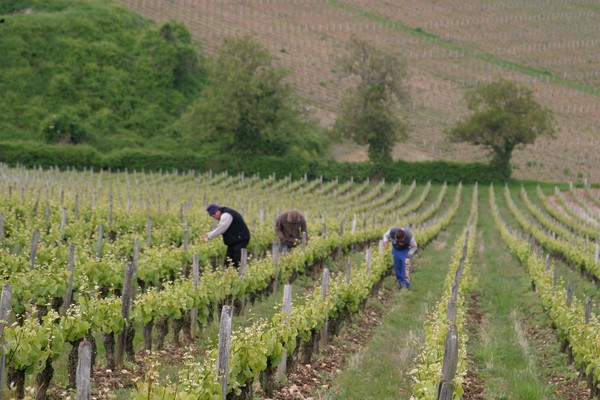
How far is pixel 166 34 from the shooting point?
67.9 meters

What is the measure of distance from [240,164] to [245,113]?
13.8ft

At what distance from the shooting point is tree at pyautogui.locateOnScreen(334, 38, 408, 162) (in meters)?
53.2

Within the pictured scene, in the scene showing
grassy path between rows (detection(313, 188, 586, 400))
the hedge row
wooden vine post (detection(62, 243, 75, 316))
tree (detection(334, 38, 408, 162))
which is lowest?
the hedge row

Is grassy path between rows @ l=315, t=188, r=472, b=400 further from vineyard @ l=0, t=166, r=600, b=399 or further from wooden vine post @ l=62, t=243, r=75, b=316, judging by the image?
wooden vine post @ l=62, t=243, r=75, b=316

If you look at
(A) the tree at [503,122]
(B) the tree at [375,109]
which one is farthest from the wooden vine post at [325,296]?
(A) the tree at [503,122]

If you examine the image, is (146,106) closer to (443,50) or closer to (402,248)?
(443,50)

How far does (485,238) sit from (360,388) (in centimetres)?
2217

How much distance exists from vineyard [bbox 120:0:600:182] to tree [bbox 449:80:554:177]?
203 inches

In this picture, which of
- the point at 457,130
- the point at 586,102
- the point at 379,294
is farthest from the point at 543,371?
the point at 586,102

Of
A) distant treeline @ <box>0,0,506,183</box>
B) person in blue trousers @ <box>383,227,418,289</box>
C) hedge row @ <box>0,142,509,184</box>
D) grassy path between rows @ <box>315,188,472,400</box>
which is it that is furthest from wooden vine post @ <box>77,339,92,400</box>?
distant treeline @ <box>0,0,506,183</box>

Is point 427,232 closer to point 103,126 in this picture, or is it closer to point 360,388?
point 360,388

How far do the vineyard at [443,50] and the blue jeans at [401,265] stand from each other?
43.7m

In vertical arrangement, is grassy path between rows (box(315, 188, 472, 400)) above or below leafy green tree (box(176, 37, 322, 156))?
below

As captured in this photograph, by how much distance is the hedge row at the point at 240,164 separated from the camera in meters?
48.9
